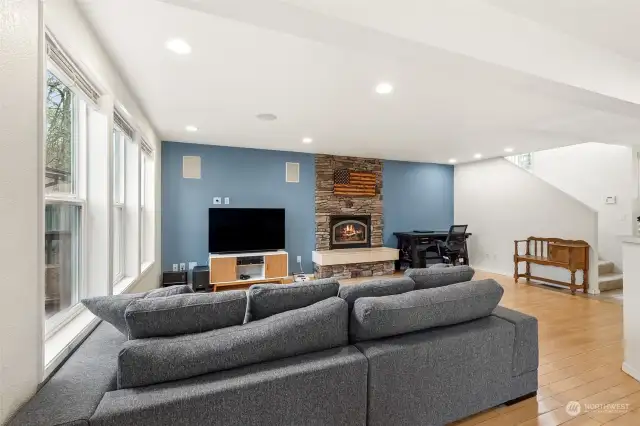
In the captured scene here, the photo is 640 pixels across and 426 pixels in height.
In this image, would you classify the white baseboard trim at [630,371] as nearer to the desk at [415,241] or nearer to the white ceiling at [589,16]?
the white ceiling at [589,16]

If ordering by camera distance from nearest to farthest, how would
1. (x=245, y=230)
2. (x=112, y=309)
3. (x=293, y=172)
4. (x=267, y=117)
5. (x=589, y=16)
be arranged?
(x=112, y=309) → (x=589, y=16) → (x=267, y=117) → (x=245, y=230) → (x=293, y=172)

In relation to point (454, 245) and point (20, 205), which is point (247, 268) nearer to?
point (454, 245)

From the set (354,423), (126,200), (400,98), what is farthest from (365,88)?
(126,200)

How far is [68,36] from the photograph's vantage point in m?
1.62

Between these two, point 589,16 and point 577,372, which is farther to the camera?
point 577,372

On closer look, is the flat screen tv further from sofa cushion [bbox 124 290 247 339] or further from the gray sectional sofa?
sofa cushion [bbox 124 290 247 339]

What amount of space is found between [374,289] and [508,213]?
18.1ft

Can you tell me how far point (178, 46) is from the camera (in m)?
2.10

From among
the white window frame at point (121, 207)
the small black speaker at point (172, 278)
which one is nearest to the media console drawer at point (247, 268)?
the small black speaker at point (172, 278)

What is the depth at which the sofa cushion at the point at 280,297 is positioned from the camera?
1.62 meters

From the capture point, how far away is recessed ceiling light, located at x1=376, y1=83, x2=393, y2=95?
2.72 m

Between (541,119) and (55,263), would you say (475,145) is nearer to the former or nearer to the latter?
(541,119)

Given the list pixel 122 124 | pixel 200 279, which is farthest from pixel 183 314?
pixel 200 279

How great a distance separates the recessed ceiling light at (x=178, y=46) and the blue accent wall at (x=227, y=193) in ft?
10.6
